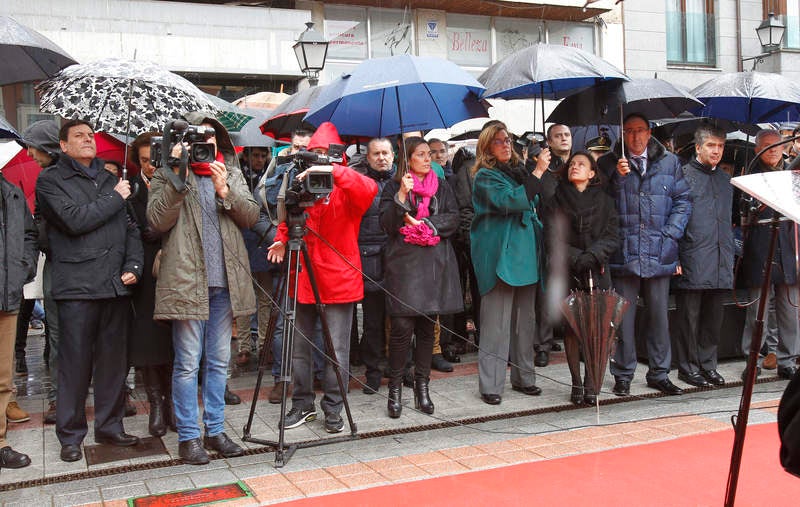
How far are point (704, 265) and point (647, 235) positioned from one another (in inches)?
28.6

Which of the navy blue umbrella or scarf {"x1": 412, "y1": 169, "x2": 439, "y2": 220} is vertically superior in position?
the navy blue umbrella

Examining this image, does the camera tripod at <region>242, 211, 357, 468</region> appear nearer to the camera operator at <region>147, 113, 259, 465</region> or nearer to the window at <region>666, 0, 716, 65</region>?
the camera operator at <region>147, 113, 259, 465</region>

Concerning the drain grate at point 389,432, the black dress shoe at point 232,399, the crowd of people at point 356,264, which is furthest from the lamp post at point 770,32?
the black dress shoe at point 232,399

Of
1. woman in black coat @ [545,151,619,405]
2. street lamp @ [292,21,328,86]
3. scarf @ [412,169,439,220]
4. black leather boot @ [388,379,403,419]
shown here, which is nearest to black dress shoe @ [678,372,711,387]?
woman in black coat @ [545,151,619,405]

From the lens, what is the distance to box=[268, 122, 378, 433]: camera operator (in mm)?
5680

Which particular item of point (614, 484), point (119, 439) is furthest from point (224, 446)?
point (614, 484)

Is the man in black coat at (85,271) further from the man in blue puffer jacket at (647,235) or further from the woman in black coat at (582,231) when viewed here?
the man in blue puffer jacket at (647,235)

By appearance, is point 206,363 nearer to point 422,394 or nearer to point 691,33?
point 422,394

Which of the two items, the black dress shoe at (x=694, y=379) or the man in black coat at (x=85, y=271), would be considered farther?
the black dress shoe at (x=694, y=379)

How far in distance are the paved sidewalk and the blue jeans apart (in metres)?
0.28

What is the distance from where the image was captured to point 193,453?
16.9ft

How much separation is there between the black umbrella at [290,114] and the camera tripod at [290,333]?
99.6 inches

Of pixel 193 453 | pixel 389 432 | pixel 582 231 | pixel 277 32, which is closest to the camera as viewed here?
pixel 193 453

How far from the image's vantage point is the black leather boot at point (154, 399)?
19.0 feet
